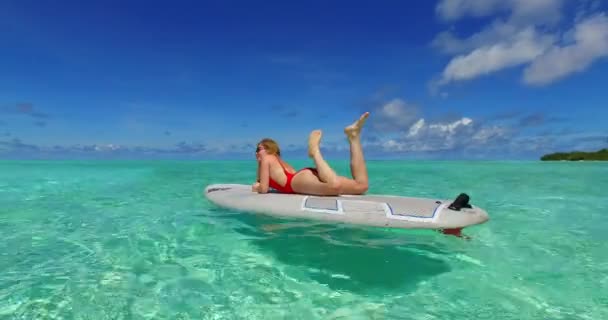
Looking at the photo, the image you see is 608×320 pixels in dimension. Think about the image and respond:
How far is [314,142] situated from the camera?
625 centimetres

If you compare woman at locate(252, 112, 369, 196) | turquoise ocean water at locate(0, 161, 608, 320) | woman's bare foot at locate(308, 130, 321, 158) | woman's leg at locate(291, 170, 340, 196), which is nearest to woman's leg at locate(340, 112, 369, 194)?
woman at locate(252, 112, 369, 196)

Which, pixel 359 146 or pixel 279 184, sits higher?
pixel 359 146

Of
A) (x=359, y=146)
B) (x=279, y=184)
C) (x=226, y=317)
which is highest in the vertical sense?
(x=359, y=146)

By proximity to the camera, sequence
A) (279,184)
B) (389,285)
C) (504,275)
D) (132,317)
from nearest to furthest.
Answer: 1. (132,317)
2. (389,285)
3. (504,275)
4. (279,184)

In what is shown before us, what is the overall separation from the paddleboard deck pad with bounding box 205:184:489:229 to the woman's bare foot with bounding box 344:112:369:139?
1023 millimetres

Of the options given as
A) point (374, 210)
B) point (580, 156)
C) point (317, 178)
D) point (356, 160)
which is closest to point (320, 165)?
point (317, 178)

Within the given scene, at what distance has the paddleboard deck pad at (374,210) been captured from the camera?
5.10 metres

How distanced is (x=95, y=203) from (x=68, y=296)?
6.34 meters

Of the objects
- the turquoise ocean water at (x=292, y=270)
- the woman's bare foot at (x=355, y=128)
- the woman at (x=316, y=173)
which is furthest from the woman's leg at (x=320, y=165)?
the turquoise ocean water at (x=292, y=270)

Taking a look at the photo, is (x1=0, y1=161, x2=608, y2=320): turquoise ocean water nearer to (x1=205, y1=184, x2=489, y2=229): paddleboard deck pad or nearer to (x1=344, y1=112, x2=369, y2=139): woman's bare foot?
(x1=205, y1=184, x2=489, y2=229): paddleboard deck pad

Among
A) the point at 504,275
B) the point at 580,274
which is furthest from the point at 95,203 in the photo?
Answer: the point at 580,274

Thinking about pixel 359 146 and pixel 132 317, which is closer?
pixel 132 317

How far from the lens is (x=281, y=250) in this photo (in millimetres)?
4438

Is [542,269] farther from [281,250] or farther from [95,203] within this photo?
[95,203]
